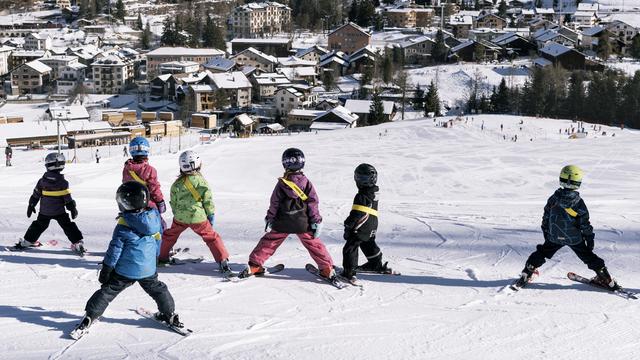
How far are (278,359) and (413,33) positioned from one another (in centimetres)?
6513

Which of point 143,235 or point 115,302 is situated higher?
point 143,235

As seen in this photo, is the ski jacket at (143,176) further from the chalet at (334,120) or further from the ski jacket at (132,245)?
the chalet at (334,120)

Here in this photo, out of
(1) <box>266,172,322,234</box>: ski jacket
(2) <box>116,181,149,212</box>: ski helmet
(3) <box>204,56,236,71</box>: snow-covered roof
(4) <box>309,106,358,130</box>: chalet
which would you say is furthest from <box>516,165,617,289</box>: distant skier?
(3) <box>204,56,236,71</box>: snow-covered roof

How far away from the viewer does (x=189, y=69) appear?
170ft

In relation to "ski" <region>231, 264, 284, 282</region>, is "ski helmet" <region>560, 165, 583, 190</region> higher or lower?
higher

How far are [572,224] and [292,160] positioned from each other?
1.84 meters

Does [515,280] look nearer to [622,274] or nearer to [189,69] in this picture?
[622,274]

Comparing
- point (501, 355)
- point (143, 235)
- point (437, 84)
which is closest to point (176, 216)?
point (143, 235)

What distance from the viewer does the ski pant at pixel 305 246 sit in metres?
4.21

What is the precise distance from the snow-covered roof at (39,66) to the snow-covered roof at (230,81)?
53.8ft

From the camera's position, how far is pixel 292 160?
4102mm

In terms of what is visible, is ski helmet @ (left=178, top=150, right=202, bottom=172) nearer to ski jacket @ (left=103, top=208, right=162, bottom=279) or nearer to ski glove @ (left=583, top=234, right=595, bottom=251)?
ski jacket @ (left=103, top=208, right=162, bottom=279)

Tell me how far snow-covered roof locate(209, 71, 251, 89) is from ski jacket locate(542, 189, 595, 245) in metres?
40.9

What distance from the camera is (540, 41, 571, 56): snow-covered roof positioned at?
160 ft
